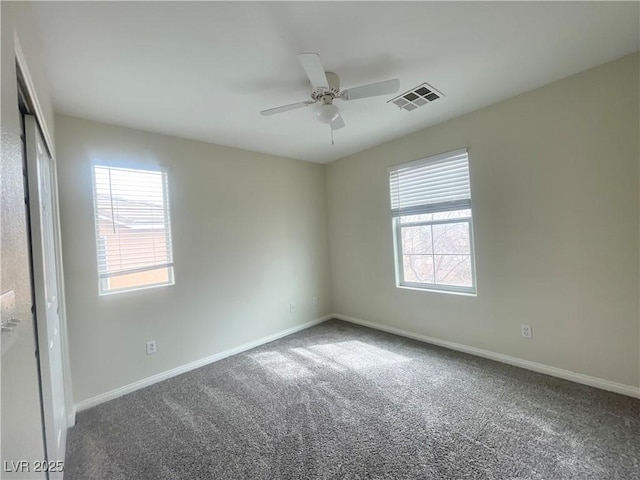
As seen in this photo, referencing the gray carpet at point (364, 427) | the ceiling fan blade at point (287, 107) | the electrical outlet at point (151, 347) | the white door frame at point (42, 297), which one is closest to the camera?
the white door frame at point (42, 297)

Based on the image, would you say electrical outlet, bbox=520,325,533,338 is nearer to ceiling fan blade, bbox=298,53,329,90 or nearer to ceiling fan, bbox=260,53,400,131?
ceiling fan, bbox=260,53,400,131

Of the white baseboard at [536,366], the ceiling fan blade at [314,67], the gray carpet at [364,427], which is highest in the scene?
the ceiling fan blade at [314,67]

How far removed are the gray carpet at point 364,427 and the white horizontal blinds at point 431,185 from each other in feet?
5.36

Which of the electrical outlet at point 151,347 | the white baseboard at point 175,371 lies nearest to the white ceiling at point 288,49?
the electrical outlet at point 151,347

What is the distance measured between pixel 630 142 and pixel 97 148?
4.21 m

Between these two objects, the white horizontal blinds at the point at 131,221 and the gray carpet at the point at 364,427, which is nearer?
the gray carpet at the point at 364,427

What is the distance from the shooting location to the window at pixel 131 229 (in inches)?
98.9

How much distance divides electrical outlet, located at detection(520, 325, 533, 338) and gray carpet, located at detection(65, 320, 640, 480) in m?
0.32

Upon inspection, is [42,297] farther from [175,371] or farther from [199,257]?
[175,371]

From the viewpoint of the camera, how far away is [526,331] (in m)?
2.58

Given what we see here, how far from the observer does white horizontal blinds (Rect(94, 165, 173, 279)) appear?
8.25 ft

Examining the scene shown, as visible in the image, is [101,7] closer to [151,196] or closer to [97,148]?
[97,148]

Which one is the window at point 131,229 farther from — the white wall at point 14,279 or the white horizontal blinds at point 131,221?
the white wall at point 14,279

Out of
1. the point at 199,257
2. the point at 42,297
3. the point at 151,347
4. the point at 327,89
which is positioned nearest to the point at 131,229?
the point at 199,257
